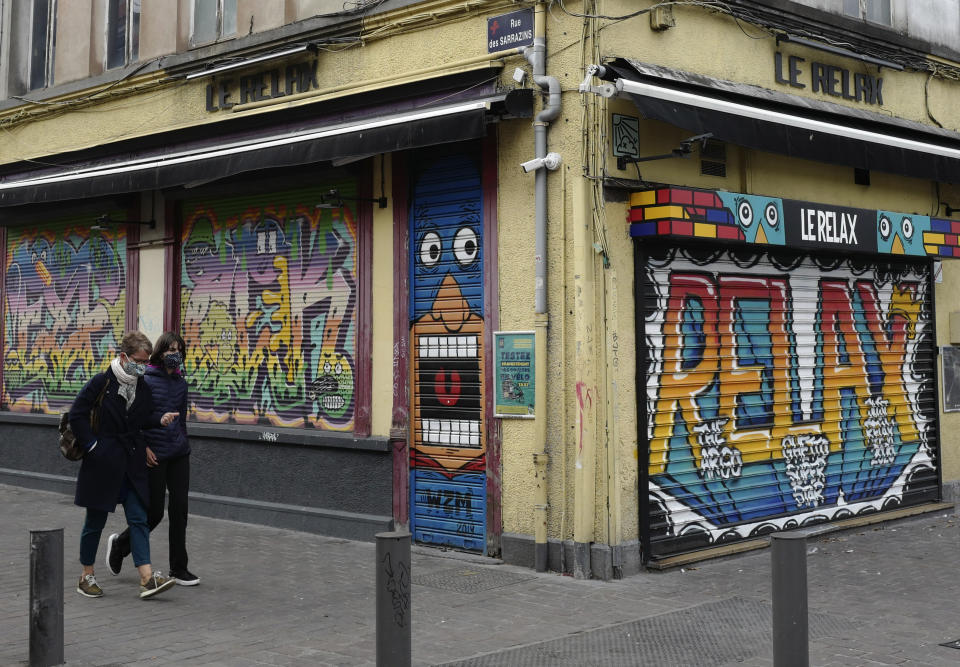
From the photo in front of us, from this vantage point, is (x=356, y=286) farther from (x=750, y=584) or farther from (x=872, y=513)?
(x=872, y=513)

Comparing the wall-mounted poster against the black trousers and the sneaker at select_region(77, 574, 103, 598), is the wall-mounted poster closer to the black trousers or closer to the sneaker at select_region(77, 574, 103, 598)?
the black trousers

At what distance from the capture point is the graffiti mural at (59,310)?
502 inches

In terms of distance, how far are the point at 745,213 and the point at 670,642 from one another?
4026mm

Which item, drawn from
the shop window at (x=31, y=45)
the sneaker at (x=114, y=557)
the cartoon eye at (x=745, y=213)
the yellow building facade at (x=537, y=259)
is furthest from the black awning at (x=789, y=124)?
the shop window at (x=31, y=45)

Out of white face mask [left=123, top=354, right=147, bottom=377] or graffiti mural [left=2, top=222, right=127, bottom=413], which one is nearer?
white face mask [left=123, top=354, right=147, bottom=377]

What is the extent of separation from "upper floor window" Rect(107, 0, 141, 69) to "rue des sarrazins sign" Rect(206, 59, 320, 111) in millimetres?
1708

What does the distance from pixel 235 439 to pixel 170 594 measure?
3.32m

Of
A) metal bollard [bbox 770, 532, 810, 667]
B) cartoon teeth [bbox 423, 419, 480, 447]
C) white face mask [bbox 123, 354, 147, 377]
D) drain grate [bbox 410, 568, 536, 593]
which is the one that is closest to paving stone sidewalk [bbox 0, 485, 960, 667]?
drain grate [bbox 410, 568, 536, 593]

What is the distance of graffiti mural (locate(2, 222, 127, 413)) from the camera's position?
41.8 feet

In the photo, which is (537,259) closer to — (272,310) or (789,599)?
(272,310)

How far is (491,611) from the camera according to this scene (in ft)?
23.6

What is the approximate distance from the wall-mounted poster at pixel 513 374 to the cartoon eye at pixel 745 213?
2.07 metres

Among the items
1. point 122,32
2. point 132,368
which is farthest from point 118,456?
point 122,32

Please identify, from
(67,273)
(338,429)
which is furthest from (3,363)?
(338,429)
